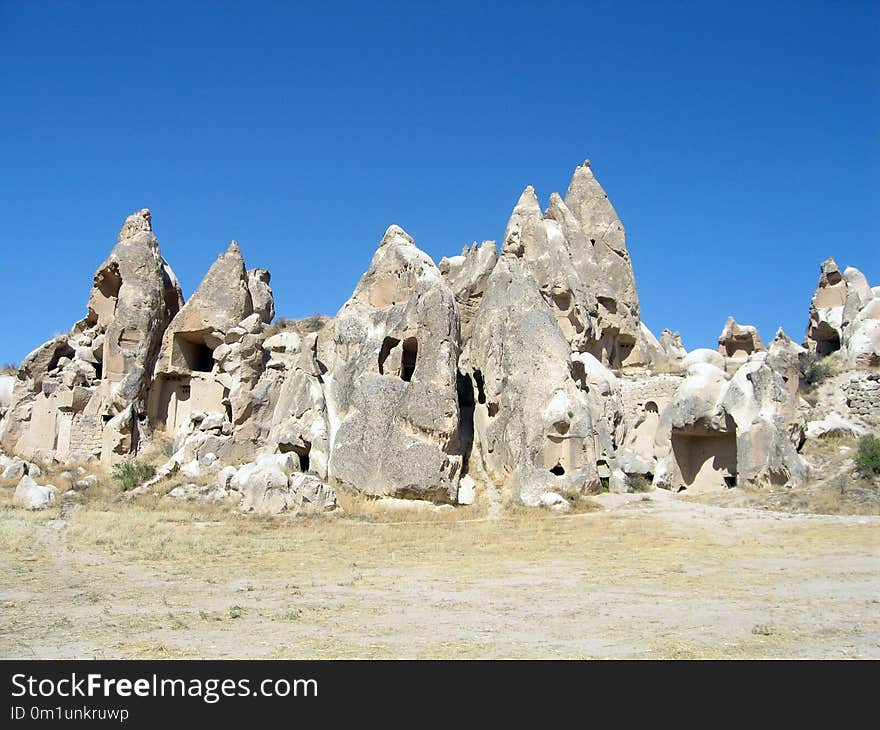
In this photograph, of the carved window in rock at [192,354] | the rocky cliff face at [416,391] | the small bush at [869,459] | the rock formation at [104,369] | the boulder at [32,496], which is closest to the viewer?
the small bush at [869,459]

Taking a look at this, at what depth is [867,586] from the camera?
8977mm

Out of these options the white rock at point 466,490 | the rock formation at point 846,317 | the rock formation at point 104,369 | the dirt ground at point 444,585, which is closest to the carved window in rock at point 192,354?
the rock formation at point 104,369

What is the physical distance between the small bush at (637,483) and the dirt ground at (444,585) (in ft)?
9.28

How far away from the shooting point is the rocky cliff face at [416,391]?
18531 mm

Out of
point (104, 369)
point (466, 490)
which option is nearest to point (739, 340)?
point (466, 490)

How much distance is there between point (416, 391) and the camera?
18938 millimetres

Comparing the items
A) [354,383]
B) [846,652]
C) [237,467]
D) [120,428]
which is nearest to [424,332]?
[354,383]

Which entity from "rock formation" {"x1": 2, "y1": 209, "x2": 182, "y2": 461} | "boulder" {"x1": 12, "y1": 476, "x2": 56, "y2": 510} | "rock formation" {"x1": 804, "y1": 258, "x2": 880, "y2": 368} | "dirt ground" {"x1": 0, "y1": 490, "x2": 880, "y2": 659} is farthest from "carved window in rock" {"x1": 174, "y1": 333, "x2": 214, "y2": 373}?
"rock formation" {"x1": 804, "y1": 258, "x2": 880, "y2": 368}

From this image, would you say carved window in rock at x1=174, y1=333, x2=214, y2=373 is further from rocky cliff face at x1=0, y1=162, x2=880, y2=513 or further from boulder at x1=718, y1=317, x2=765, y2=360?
boulder at x1=718, y1=317, x2=765, y2=360

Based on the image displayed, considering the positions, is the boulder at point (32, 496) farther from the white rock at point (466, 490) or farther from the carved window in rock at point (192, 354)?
the white rock at point (466, 490)

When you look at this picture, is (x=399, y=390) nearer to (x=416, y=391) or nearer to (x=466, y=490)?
(x=416, y=391)

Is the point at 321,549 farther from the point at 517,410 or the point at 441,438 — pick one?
the point at 517,410

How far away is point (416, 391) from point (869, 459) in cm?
972

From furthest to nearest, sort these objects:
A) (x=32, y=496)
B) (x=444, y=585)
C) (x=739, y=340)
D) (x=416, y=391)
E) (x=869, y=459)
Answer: (x=739, y=340) < (x=416, y=391) < (x=32, y=496) < (x=869, y=459) < (x=444, y=585)
